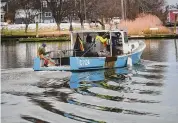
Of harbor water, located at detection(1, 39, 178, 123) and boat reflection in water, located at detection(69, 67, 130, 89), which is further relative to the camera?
boat reflection in water, located at detection(69, 67, 130, 89)

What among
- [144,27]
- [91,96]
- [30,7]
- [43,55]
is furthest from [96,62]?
[30,7]

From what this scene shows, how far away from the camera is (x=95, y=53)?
27.8 meters

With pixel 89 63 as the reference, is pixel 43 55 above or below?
above

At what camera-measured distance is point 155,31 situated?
6919 cm

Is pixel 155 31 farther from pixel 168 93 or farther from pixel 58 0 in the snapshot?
pixel 168 93

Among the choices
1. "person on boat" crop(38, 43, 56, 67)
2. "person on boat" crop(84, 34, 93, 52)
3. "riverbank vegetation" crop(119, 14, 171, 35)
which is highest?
"riverbank vegetation" crop(119, 14, 171, 35)

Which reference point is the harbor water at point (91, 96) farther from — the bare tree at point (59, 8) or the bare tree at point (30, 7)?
the bare tree at point (30, 7)

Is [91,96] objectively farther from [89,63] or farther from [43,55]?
[43,55]

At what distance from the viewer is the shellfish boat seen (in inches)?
1051

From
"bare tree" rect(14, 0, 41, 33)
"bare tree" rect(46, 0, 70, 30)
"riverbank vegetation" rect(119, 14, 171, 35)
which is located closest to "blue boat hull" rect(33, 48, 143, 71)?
"riverbank vegetation" rect(119, 14, 171, 35)

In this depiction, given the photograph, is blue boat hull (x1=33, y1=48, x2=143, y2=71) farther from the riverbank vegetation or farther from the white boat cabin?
the riverbank vegetation

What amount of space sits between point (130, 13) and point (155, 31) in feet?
53.5

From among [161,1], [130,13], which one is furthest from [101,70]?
[161,1]

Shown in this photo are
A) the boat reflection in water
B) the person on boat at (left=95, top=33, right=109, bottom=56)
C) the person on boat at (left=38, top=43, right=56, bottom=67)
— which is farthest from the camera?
Result: the person on boat at (left=95, top=33, right=109, bottom=56)
